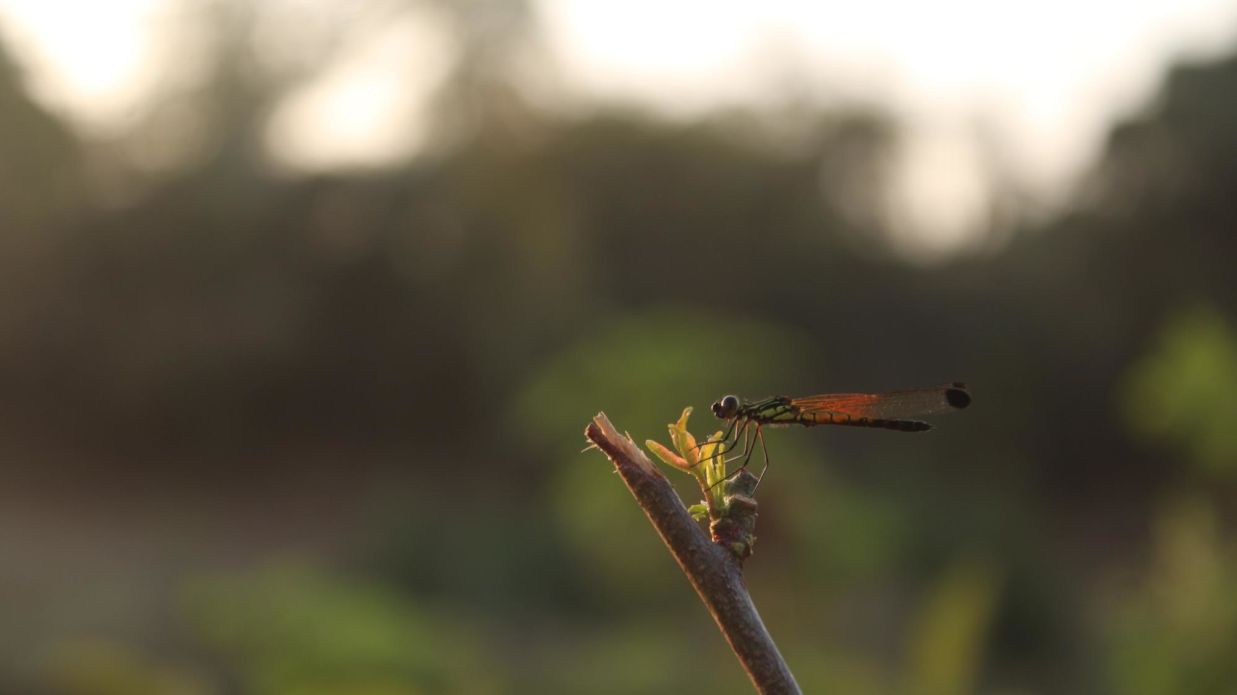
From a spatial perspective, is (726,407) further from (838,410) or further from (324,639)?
(324,639)

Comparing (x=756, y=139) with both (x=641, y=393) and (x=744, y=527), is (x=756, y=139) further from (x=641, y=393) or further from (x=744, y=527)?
(x=744, y=527)

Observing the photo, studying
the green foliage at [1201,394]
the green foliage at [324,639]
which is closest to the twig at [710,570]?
the green foliage at [324,639]

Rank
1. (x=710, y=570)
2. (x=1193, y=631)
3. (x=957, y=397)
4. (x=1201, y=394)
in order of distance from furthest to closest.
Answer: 1. (x=1201, y=394)
2. (x=1193, y=631)
3. (x=957, y=397)
4. (x=710, y=570)

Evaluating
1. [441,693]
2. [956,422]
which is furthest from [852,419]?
[956,422]

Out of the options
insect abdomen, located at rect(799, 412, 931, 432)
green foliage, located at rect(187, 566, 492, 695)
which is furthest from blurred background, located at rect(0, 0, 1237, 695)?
insect abdomen, located at rect(799, 412, 931, 432)

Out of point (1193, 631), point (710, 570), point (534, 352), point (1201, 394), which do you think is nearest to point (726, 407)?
point (710, 570)

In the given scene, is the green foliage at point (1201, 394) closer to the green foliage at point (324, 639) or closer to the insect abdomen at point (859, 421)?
the green foliage at point (324, 639)

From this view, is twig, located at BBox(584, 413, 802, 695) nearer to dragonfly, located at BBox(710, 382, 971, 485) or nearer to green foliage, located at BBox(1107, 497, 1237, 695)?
dragonfly, located at BBox(710, 382, 971, 485)
